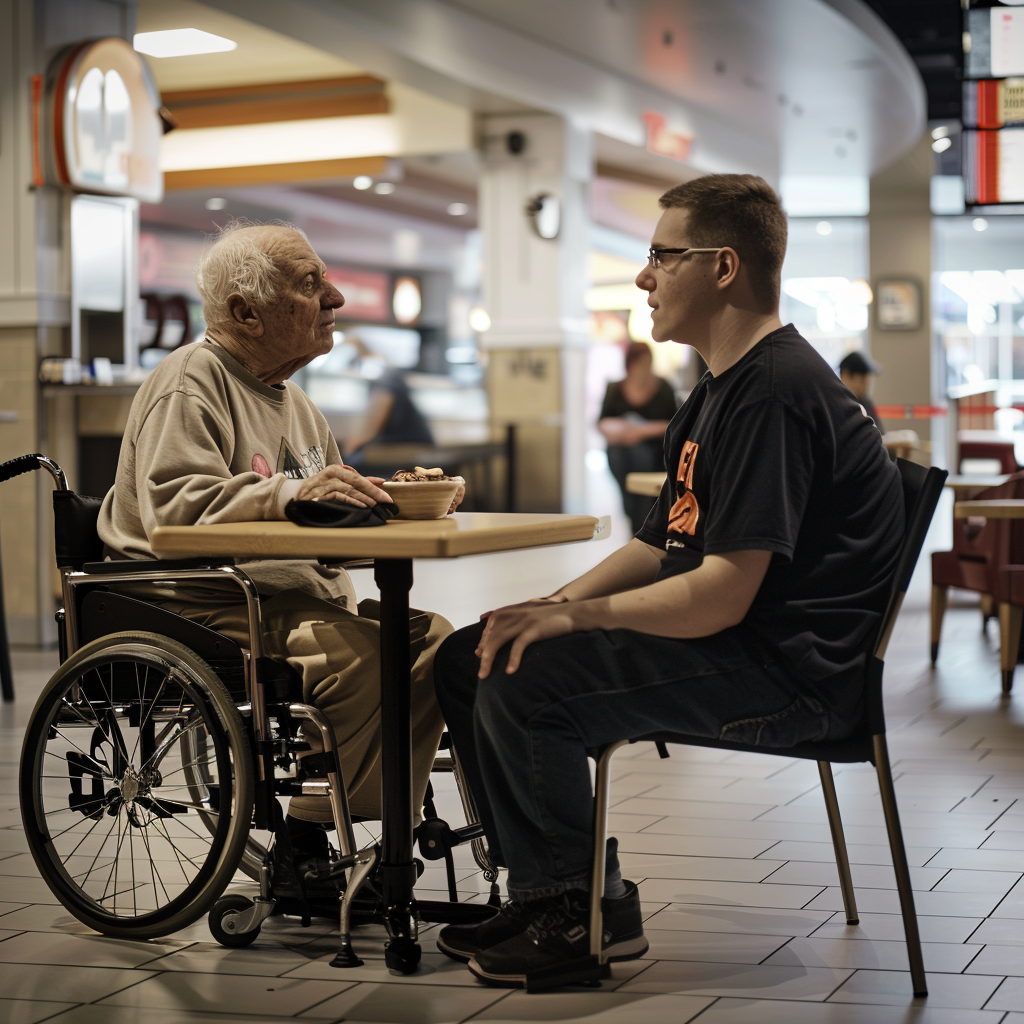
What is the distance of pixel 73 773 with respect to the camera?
2.25 m

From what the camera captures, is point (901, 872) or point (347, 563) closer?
point (901, 872)

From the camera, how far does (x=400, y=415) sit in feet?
31.2

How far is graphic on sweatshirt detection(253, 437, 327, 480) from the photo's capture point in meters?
2.25

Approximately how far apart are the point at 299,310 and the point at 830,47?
8.65 meters

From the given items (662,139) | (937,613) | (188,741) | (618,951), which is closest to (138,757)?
(188,741)

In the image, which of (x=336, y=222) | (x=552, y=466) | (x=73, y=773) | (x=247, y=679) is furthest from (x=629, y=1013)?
(x=336, y=222)

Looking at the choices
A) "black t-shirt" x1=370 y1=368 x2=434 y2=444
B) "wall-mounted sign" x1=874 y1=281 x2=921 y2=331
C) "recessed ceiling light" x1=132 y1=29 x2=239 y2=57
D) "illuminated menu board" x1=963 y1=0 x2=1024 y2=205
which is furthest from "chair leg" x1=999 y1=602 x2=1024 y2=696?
"wall-mounted sign" x1=874 y1=281 x2=921 y2=331

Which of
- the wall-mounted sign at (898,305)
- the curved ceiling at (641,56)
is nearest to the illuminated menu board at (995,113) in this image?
the curved ceiling at (641,56)

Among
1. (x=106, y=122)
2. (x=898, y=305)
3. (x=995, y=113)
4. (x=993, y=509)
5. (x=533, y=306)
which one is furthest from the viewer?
(x=898, y=305)

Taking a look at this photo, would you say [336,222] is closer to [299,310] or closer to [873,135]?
[873,135]

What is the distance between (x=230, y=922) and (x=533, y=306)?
8746 millimetres

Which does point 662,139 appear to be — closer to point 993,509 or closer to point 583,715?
point 993,509

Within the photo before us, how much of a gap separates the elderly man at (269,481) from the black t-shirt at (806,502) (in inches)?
19.4

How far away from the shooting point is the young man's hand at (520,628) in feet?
6.25
